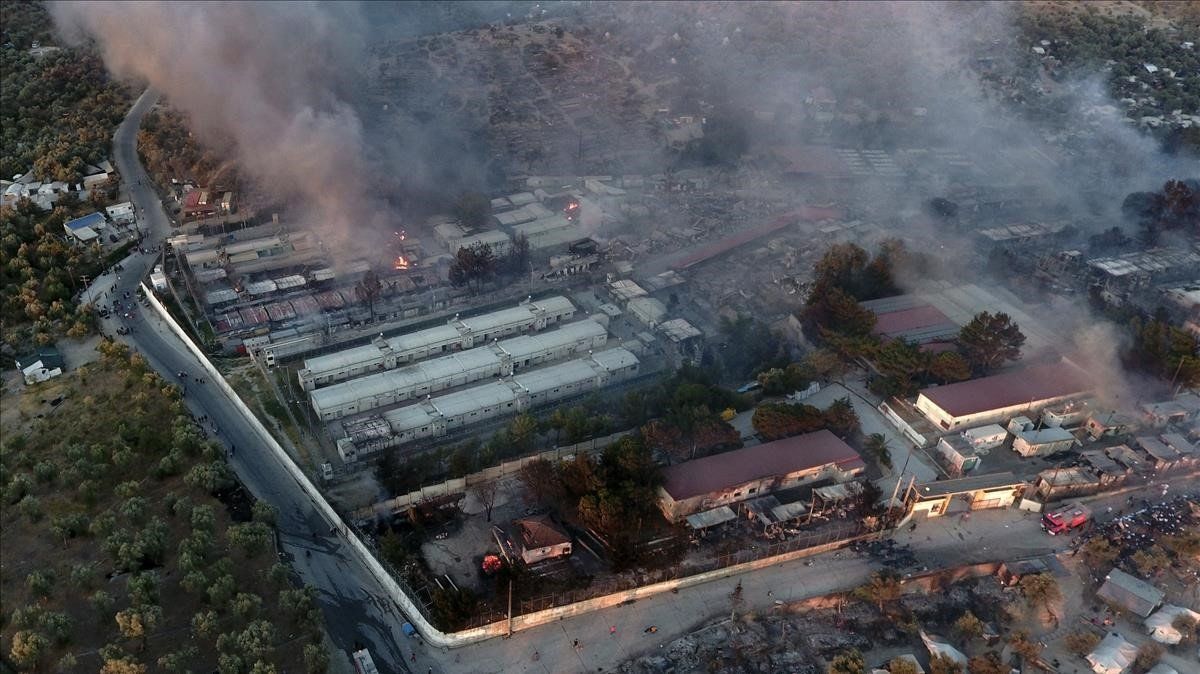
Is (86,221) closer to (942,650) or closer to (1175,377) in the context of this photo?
(942,650)

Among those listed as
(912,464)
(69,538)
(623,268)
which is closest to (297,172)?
(623,268)

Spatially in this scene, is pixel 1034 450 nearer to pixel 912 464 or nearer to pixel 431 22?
pixel 912 464

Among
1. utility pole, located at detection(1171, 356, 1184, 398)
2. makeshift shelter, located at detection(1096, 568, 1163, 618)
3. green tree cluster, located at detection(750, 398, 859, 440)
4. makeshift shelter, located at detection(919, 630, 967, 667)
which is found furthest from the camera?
utility pole, located at detection(1171, 356, 1184, 398)

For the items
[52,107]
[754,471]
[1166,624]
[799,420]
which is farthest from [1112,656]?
[52,107]

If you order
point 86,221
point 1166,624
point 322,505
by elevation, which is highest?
point 86,221

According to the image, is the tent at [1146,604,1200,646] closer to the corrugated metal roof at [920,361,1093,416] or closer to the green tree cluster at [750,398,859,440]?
the corrugated metal roof at [920,361,1093,416]

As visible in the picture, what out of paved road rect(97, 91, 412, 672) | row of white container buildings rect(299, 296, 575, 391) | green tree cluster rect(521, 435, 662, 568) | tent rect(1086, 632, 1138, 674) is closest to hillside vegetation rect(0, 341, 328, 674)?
paved road rect(97, 91, 412, 672)

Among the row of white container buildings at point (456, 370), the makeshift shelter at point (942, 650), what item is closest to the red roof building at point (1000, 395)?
the makeshift shelter at point (942, 650)
